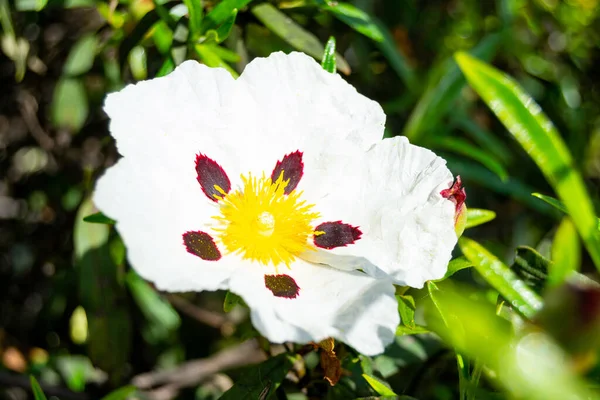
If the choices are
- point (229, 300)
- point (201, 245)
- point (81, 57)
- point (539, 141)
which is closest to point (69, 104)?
point (81, 57)

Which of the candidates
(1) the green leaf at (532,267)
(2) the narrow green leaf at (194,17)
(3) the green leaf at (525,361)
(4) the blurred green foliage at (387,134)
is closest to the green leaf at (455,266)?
(4) the blurred green foliage at (387,134)

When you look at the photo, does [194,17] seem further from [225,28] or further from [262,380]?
[262,380]

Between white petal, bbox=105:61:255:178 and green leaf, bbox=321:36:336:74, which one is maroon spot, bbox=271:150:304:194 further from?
green leaf, bbox=321:36:336:74

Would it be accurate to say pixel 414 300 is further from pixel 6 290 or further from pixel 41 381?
pixel 6 290

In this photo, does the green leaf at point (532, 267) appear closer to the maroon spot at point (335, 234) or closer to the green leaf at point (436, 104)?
the maroon spot at point (335, 234)

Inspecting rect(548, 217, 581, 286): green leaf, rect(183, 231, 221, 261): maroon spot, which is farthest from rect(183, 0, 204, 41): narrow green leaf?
rect(548, 217, 581, 286): green leaf
